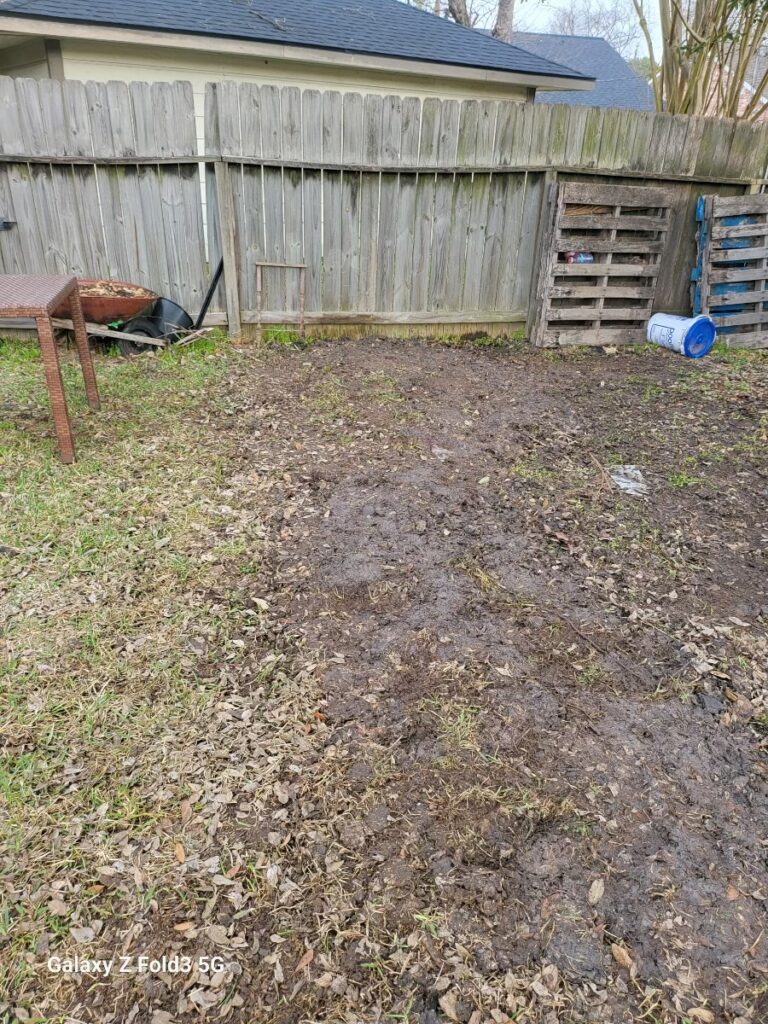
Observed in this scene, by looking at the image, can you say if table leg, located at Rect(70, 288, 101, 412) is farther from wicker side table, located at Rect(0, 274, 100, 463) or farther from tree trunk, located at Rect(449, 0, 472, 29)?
tree trunk, located at Rect(449, 0, 472, 29)

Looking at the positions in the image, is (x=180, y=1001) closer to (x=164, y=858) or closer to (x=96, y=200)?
(x=164, y=858)

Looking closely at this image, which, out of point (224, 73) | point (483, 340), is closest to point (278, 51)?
point (224, 73)

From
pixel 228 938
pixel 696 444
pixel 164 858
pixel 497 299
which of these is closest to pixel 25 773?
pixel 164 858

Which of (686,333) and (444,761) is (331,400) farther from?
(686,333)

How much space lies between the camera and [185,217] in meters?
5.69

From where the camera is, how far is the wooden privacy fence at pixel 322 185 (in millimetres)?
5398

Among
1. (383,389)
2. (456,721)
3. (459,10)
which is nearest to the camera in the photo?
(456,721)

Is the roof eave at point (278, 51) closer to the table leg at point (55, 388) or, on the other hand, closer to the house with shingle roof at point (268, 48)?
the house with shingle roof at point (268, 48)

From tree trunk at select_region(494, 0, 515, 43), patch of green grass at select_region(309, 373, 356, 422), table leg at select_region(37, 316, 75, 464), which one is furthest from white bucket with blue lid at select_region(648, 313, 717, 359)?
tree trunk at select_region(494, 0, 515, 43)

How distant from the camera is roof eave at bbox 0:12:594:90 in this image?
6324 mm

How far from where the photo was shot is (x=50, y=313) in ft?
10.6

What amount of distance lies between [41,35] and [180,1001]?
26.5 feet

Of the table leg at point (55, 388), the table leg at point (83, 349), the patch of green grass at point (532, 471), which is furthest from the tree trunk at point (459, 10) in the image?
the table leg at point (55, 388)

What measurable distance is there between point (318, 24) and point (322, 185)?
13.0ft
